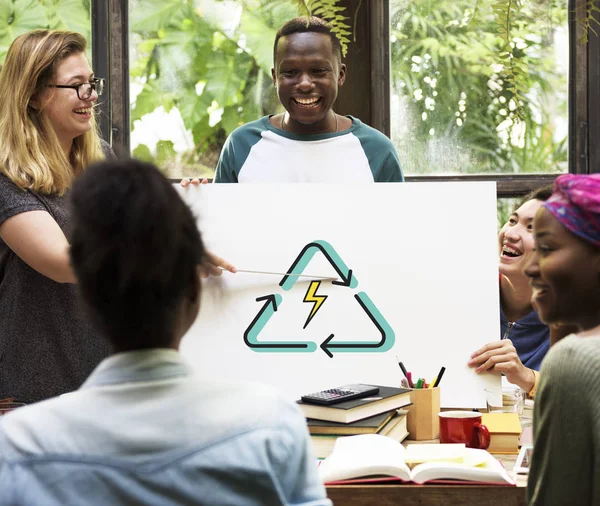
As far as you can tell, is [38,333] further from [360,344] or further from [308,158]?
[308,158]

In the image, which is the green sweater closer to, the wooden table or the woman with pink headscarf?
the woman with pink headscarf

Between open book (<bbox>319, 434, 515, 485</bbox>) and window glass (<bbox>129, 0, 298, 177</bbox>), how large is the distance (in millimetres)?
1659

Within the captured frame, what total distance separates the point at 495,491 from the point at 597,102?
192cm

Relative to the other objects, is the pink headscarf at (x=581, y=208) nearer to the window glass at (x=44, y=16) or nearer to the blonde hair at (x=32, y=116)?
the blonde hair at (x=32, y=116)

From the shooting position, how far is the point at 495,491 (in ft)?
4.28

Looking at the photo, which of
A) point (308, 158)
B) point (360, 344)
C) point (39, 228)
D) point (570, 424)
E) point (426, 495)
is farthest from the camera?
point (308, 158)

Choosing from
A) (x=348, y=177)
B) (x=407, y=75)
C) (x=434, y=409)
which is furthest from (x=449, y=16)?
(x=434, y=409)

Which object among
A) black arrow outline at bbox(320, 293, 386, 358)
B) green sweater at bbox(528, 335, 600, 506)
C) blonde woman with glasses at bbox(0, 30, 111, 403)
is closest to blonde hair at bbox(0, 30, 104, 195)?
blonde woman with glasses at bbox(0, 30, 111, 403)

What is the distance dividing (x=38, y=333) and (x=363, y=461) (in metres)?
0.81

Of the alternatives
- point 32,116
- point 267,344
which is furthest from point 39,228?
point 267,344

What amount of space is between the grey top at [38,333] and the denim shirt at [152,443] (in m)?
1.01

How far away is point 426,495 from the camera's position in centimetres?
130

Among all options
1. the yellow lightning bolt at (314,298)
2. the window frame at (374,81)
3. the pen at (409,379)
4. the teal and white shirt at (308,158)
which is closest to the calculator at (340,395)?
the pen at (409,379)

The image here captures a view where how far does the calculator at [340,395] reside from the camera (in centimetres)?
157
